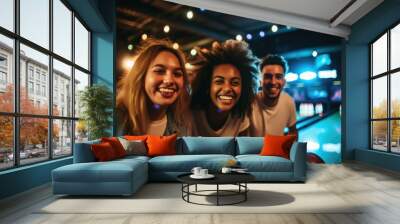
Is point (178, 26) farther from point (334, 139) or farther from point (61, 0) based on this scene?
point (334, 139)

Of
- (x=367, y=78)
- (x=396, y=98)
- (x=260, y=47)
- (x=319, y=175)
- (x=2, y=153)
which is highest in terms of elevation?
(x=260, y=47)

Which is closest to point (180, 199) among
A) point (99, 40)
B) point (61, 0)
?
point (61, 0)

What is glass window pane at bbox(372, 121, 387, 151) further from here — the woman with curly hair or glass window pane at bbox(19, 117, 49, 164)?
glass window pane at bbox(19, 117, 49, 164)

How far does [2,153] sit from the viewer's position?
469 cm

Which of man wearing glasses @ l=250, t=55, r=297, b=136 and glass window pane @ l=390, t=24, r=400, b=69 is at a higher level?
glass window pane @ l=390, t=24, r=400, b=69

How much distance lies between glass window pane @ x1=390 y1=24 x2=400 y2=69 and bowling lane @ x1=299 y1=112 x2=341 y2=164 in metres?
1.73

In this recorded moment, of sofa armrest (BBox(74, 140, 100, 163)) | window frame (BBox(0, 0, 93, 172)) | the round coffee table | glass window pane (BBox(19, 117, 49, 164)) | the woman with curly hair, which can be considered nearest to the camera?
the round coffee table

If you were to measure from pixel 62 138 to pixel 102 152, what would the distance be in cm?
155

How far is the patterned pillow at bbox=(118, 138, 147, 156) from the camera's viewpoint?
645 cm

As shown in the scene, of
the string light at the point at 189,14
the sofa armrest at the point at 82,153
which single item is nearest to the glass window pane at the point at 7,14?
the sofa armrest at the point at 82,153

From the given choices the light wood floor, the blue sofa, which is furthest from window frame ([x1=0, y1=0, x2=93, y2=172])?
the blue sofa

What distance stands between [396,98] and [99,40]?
663 centimetres

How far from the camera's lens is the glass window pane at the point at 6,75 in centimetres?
465

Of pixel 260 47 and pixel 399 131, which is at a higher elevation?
pixel 260 47
